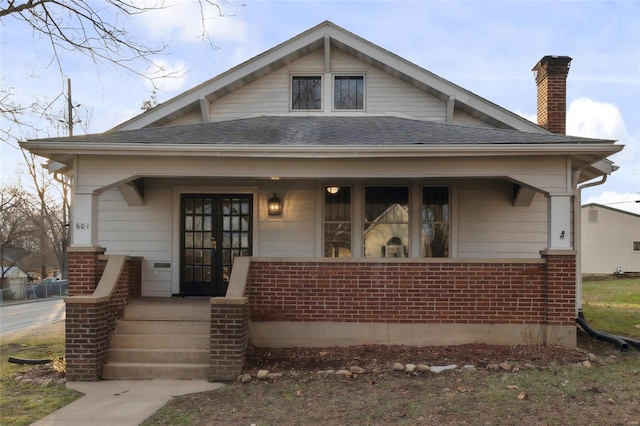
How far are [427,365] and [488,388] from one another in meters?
1.13

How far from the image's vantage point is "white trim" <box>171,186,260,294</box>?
→ 9.80 m

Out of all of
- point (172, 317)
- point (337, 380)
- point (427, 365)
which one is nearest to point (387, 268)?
point (427, 365)

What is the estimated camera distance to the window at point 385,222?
979 cm

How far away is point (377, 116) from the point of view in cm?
1046

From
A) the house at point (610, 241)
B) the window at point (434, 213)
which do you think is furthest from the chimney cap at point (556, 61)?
the house at point (610, 241)

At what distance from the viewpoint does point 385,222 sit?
9797 millimetres

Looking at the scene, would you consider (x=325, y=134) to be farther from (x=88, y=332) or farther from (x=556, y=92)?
(x=556, y=92)

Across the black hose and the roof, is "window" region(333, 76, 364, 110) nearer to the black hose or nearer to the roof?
the roof

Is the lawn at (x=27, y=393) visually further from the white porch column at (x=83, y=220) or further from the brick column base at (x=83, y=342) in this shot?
the white porch column at (x=83, y=220)

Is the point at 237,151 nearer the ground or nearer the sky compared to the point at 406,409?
nearer the sky

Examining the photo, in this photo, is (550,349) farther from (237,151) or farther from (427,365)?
(237,151)

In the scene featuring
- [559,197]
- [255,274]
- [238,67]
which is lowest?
[255,274]

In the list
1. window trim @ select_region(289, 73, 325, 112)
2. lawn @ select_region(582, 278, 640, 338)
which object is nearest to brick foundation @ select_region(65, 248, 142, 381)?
window trim @ select_region(289, 73, 325, 112)

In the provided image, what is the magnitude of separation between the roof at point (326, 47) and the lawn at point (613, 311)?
4097mm
